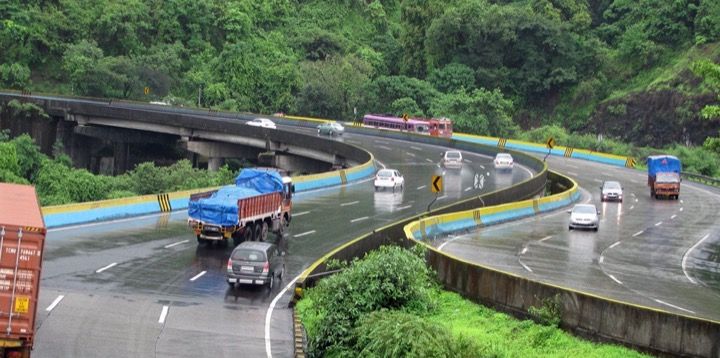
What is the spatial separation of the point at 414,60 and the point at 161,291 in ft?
360

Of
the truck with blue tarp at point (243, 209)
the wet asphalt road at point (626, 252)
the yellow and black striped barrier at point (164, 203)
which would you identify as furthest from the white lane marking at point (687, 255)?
the yellow and black striped barrier at point (164, 203)

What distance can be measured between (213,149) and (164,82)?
39621mm

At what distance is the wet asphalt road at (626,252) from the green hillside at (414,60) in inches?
2137

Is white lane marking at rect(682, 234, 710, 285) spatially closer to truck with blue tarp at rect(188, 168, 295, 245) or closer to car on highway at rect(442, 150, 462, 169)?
truck with blue tarp at rect(188, 168, 295, 245)

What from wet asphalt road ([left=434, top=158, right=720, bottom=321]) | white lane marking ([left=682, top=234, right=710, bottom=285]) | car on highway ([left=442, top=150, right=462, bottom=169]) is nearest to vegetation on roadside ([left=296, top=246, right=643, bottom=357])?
wet asphalt road ([left=434, top=158, right=720, bottom=321])

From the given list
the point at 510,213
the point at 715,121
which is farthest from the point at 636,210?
the point at 715,121

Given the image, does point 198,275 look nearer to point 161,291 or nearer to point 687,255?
point 161,291

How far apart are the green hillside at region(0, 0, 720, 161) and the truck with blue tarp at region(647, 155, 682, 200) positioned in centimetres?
4389

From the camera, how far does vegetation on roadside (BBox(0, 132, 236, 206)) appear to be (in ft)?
195

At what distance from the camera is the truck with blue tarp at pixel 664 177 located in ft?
227

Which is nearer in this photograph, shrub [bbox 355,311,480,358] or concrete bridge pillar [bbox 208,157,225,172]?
shrub [bbox 355,311,480,358]

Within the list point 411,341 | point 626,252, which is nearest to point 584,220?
point 626,252

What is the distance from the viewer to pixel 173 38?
461 feet

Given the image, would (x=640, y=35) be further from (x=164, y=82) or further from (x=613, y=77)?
(x=164, y=82)
